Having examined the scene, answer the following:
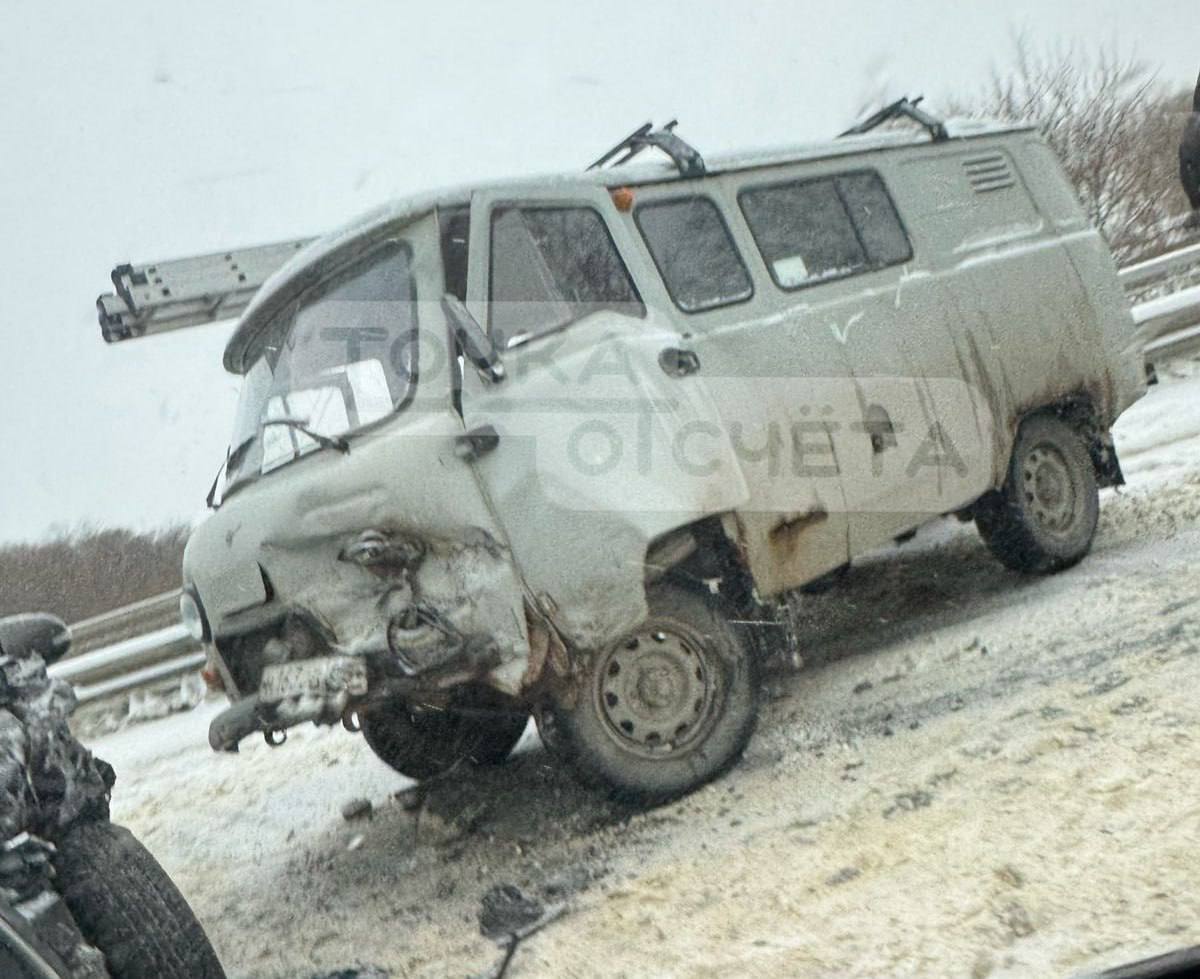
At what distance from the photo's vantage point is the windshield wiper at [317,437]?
4152mm

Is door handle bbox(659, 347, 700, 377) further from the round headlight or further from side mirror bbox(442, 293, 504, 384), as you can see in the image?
the round headlight

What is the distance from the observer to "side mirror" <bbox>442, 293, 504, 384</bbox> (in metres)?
4.14

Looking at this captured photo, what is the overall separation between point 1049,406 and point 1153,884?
13.0ft

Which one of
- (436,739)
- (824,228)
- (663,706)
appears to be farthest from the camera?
(824,228)

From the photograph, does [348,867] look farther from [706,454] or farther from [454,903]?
[706,454]

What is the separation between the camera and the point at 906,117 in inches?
243

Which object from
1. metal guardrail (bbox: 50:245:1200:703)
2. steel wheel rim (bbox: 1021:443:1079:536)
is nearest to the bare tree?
metal guardrail (bbox: 50:245:1200:703)

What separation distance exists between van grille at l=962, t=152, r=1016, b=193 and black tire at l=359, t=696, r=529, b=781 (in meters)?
3.21

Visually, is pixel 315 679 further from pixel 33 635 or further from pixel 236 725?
pixel 33 635

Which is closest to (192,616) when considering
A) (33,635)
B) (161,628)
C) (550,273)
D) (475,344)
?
(161,628)

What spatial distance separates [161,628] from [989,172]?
413 centimetres

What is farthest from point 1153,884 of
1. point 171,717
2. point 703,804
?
point 171,717

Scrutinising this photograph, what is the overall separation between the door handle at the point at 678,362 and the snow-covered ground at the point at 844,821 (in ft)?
4.37

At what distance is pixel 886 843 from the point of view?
3418 millimetres
